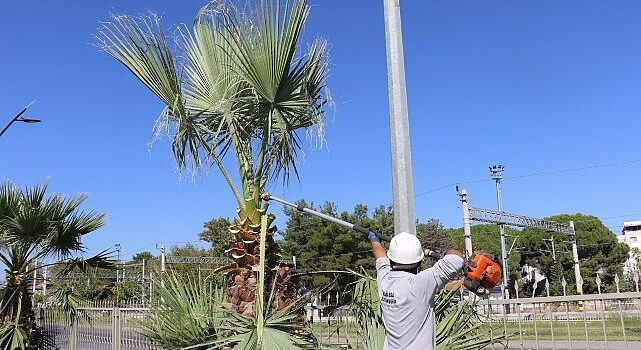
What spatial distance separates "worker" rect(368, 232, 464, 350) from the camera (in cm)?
318

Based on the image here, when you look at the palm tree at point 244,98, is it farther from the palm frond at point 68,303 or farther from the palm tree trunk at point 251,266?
the palm frond at point 68,303

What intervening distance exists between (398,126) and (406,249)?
860mm

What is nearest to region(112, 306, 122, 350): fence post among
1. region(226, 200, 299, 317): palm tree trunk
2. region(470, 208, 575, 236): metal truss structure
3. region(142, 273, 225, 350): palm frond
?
region(142, 273, 225, 350): palm frond

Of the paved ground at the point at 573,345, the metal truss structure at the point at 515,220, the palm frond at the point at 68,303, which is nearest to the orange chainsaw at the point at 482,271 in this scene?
the paved ground at the point at 573,345

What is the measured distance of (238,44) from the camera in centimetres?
517

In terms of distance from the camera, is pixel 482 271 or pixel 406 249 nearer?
pixel 406 249

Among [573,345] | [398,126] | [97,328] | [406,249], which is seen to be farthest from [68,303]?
[406,249]

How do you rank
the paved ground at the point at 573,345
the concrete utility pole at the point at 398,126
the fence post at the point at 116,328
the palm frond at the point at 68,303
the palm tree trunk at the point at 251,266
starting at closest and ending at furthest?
the concrete utility pole at the point at 398,126 → the paved ground at the point at 573,345 → the palm tree trunk at the point at 251,266 → the fence post at the point at 116,328 → the palm frond at the point at 68,303

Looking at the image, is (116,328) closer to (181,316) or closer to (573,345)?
(181,316)

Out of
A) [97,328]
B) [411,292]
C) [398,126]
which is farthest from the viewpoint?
[97,328]

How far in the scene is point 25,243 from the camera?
29.7 ft

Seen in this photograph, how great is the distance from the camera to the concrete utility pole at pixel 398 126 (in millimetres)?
3529

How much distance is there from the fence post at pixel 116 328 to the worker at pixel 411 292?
249 inches

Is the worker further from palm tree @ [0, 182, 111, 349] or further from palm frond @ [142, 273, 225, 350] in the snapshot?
palm tree @ [0, 182, 111, 349]
